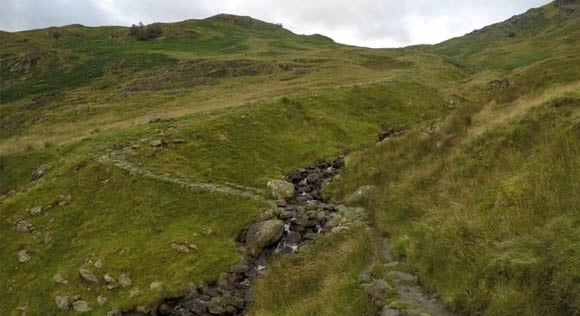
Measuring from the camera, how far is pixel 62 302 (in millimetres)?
23359

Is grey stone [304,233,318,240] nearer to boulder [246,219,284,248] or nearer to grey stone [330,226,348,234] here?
grey stone [330,226,348,234]

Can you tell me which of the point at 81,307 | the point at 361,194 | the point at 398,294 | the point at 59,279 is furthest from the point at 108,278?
the point at 398,294

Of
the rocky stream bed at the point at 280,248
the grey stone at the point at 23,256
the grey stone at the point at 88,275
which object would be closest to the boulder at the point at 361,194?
the rocky stream bed at the point at 280,248

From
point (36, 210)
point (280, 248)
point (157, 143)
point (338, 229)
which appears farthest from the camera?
point (157, 143)

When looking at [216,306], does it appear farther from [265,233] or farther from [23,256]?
[23,256]

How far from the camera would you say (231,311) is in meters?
20.9

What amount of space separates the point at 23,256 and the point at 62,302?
579 centimetres

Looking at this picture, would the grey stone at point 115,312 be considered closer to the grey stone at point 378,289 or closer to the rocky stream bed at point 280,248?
the rocky stream bed at point 280,248

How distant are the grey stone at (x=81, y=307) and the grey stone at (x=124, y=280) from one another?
6.07 feet

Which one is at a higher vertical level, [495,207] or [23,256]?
[495,207]

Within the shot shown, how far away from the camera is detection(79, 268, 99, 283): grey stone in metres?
24.2

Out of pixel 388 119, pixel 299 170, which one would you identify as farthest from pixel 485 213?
pixel 388 119

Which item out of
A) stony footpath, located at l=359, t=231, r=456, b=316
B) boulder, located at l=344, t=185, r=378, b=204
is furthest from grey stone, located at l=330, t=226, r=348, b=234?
stony footpath, located at l=359, t=231, r=456, b=316

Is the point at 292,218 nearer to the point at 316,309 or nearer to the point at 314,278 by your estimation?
the point at 314,278
